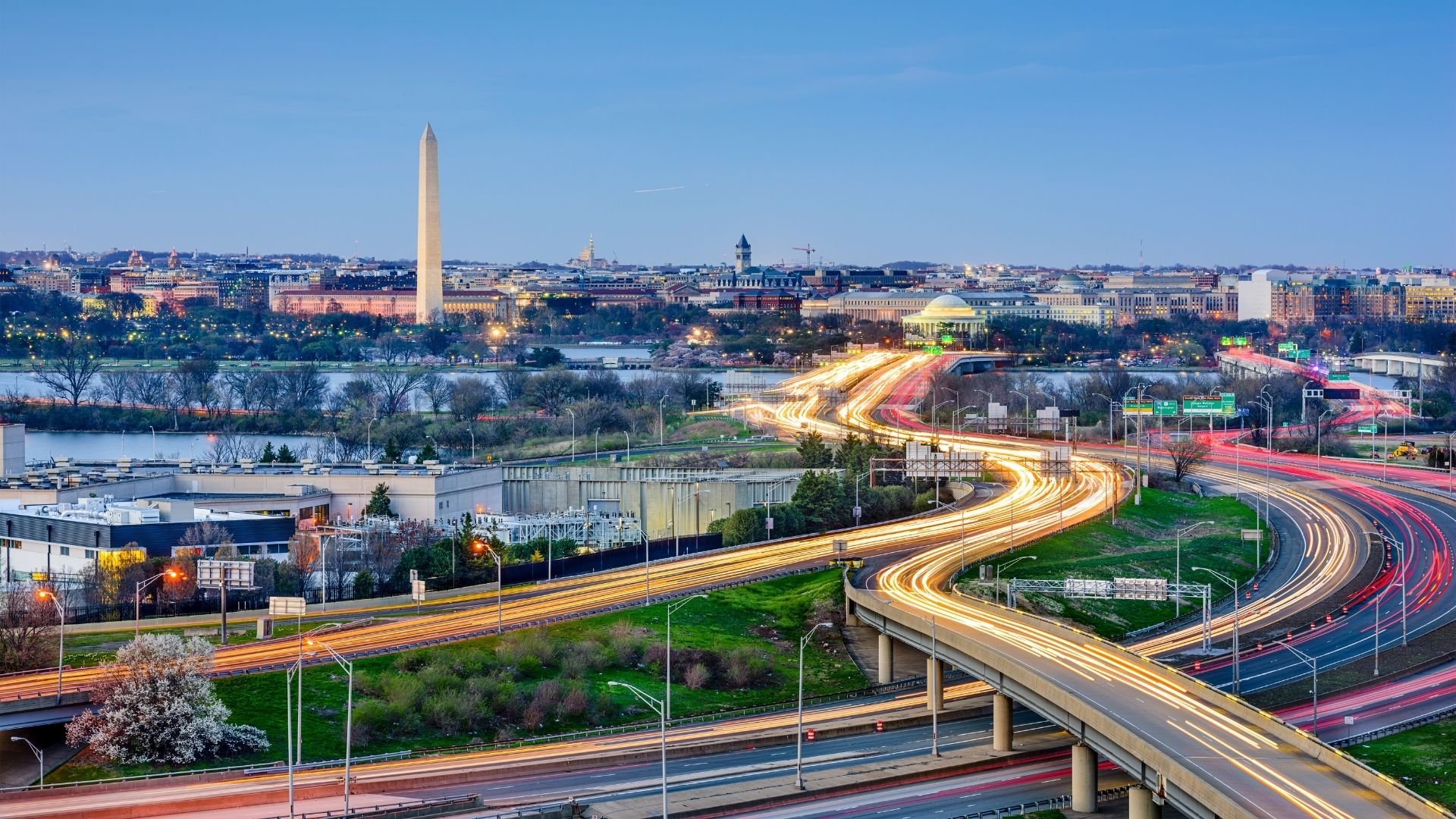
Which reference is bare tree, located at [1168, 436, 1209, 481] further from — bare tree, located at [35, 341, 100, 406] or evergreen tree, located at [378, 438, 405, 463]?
bare tree, located at [35, 341, 100, 406]

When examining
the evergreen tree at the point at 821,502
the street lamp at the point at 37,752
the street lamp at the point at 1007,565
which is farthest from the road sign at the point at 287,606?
the evergreen tree at the point at 821,502

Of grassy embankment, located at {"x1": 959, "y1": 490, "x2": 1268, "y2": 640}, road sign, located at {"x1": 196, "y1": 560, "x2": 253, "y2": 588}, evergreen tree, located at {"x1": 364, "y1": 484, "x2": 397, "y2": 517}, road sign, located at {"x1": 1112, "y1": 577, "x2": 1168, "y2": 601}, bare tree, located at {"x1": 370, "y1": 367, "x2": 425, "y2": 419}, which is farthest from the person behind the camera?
bare tree, located at {"x1": 370, "y1": 367, "x2": 425, "y2": 419}

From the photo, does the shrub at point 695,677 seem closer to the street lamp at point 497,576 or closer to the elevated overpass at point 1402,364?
the street lamp at point 497,576

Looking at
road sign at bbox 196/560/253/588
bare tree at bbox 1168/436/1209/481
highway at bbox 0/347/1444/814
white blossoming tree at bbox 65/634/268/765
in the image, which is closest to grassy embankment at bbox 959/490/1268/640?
highway at bbox 0/347/1444/814

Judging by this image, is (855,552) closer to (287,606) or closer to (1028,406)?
(287,606)

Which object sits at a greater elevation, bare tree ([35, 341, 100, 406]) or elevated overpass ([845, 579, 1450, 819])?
bare tree ([35, 341, 100, 406])

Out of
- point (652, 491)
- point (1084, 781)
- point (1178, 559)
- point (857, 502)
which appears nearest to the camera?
point (1084, 781)

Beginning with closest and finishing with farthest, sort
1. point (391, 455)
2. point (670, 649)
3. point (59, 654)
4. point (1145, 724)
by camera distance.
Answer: point (1145, 724) < point (59, 654) < point (670, 649) < point (391, 455)

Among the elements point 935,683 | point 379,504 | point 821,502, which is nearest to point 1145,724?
point 935,683
